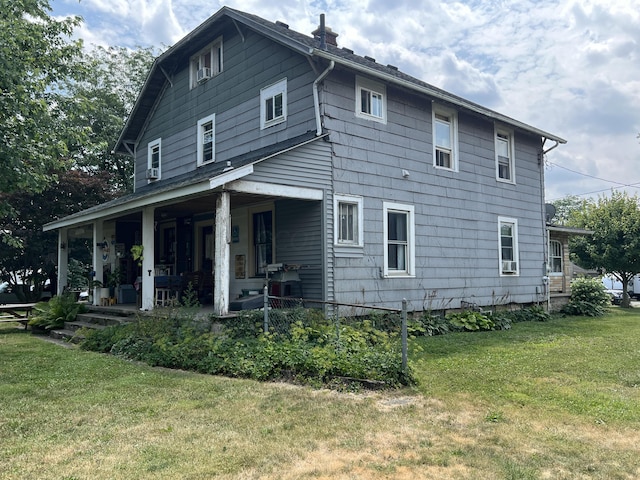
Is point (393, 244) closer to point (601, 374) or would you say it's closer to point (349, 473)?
point (601, 374)

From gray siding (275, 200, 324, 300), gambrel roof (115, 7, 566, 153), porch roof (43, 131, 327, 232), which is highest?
gambrel roof (115, 7, 566, 153)

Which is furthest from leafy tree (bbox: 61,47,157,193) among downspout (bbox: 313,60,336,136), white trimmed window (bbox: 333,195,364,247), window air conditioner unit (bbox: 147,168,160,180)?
white trimmed window (bbox: 333,195,364,247)

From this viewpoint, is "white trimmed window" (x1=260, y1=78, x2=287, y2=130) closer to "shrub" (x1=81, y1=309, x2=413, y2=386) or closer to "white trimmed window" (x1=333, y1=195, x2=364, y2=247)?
"white trimmed window" (x1=333, y1=195, x2=364, y2=247)

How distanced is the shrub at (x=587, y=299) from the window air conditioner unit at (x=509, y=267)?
340 cm

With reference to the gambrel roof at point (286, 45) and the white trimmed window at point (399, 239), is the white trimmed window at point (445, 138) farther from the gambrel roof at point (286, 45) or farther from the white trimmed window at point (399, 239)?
the white trimmed window at point (399, 239)

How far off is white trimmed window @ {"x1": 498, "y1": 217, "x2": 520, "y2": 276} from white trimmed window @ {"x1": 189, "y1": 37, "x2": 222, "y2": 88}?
8828 mm

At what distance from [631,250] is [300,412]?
21.1 meters

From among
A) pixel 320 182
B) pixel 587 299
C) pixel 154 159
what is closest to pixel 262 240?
pixel 320 182

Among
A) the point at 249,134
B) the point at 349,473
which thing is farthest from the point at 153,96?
the point at 349,473

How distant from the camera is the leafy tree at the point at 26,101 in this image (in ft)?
32.2

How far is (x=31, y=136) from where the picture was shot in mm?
10609

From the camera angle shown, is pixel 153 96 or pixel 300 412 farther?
pixel 153 96

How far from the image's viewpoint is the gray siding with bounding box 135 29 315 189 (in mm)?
10758

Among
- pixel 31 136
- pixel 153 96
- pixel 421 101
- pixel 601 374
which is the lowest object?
pixel 601 374
